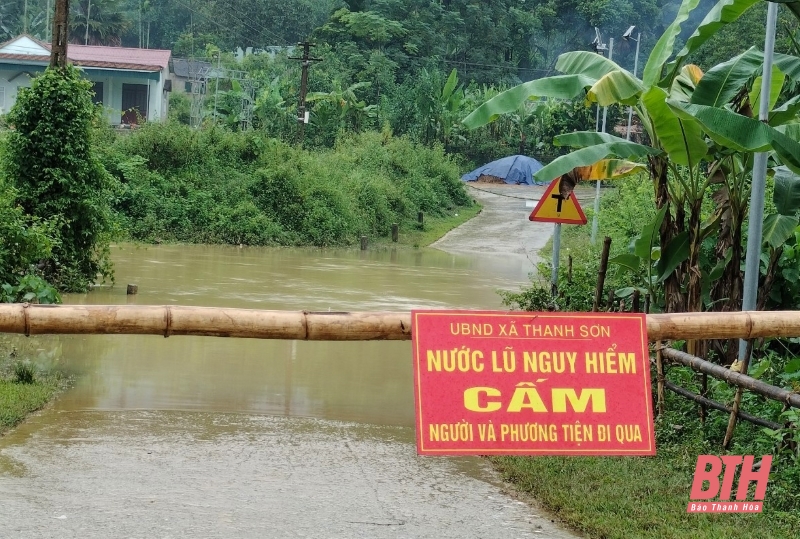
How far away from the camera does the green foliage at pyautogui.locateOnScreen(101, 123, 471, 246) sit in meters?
27.9

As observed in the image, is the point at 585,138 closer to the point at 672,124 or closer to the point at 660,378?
the point at 672,124

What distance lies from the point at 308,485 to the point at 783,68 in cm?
530

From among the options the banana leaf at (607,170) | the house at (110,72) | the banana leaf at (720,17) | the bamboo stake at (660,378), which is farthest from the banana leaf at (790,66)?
the house at (110,72)

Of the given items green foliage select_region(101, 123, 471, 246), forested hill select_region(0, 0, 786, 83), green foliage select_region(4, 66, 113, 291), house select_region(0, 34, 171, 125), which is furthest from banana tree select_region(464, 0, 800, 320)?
forested hill select_region(0, 0, 786, 83)

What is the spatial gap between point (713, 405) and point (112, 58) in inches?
1718

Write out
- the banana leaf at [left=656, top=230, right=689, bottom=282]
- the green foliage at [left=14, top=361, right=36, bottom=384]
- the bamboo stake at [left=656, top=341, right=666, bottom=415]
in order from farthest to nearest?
the green foliage at [left=14, top=361, right=36, bottom=384]
the banana leaf at [left=656, top=230, right=689, bottom=282]
the bamboo stake at [left=656, top=341, right=666, bottom=415]

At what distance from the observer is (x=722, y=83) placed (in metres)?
8.30

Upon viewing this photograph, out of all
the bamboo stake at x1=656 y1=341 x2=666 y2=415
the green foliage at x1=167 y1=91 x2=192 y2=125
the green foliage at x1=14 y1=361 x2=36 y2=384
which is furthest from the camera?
the green foliage at x1=167 y1=91 x2=192 y2=125

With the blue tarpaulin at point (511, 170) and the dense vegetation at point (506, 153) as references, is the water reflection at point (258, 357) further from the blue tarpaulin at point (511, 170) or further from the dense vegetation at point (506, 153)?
the blue tarpaulin at point (511, 170)

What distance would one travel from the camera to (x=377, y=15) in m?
54.8

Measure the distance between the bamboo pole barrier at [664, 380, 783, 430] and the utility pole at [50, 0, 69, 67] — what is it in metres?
10.6

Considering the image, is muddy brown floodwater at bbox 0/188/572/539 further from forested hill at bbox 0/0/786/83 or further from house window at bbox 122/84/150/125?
forested hill at bbox 0/0/786/83

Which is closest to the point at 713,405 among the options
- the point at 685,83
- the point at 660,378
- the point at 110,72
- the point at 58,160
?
the point at 660,378

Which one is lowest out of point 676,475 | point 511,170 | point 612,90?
point 676,475
